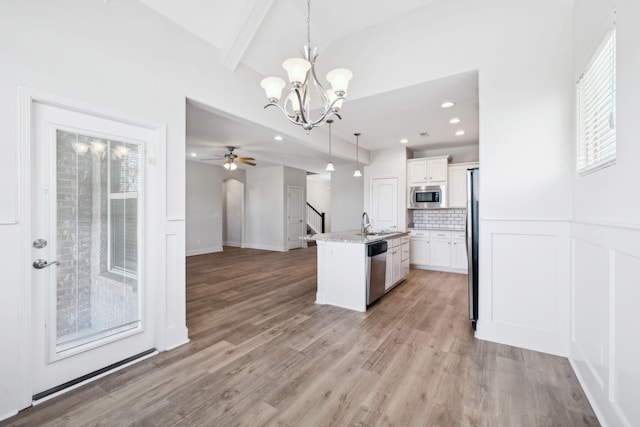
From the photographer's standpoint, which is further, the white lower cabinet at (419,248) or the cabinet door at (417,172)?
the cabinet door at (417,172)

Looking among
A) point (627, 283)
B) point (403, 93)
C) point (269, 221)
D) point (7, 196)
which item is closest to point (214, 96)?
point (7, 196)

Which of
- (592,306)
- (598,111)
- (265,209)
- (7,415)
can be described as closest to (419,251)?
(592,306)

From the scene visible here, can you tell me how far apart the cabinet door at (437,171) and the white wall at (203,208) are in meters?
6.32

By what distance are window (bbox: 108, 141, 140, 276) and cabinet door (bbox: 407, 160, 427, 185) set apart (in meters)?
5.39

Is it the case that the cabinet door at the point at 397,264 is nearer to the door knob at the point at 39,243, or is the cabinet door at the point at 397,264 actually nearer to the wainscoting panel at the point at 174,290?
the wainscoting panel at the point at 174,290

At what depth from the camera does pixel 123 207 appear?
236 centimetres

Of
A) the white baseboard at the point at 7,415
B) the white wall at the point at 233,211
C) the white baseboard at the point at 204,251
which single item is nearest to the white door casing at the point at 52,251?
the white baseboard at the point at 7,415

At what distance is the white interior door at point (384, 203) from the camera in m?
6.48

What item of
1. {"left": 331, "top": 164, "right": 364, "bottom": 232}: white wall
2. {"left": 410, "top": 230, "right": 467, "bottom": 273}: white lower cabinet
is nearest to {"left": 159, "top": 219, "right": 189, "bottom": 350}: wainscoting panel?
{"left": 410, "top": 230, "right": 467, "bottom": 273}: white lower cabinet

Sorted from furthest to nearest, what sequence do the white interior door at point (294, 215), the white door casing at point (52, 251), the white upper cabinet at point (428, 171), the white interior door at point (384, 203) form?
the white interior door at point (294, 215)
the white interior door at point (384, 203)
the white upper cabinet at point (428, 171)
the white door casing at point (52, 251)

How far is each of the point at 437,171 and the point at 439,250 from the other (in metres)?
1.70

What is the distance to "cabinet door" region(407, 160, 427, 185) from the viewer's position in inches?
243

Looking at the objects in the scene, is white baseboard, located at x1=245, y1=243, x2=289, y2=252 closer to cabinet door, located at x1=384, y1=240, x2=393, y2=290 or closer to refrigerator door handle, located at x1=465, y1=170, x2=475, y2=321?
cabinet door, located at x1=384, y1=240, x2=393, y2=290

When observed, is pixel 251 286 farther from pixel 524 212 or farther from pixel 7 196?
pixel 524 212
